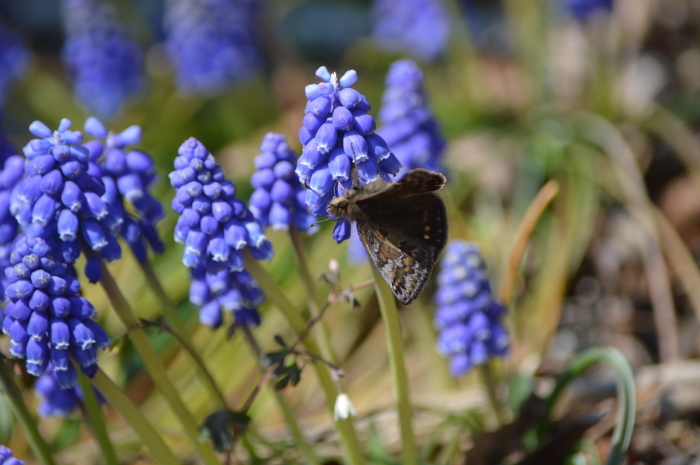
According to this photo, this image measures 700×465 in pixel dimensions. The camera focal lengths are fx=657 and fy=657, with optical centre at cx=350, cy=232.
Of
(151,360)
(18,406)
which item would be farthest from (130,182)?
(18,406)

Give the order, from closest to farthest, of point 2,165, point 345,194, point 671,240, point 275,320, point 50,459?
point 345,194, point 50,459, point 2,165, point 275,320, point 671,240

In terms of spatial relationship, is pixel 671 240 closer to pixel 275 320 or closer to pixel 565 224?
pixel 565 224

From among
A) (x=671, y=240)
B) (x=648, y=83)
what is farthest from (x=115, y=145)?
(x=648, y=83)

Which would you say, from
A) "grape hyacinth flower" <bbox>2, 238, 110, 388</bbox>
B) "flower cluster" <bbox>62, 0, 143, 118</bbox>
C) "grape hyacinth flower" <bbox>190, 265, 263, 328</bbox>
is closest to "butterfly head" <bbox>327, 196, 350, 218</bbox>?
"grape hyacinth flower" <bbox>190, 265, 263, 328</bbox>

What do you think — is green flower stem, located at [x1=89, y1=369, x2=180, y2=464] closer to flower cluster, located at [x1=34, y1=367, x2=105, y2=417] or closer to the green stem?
flower cluster, located at [x1=34, y1=367, x2=105, y2=417]

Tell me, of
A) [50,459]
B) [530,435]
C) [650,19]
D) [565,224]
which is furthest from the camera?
[650,19]
